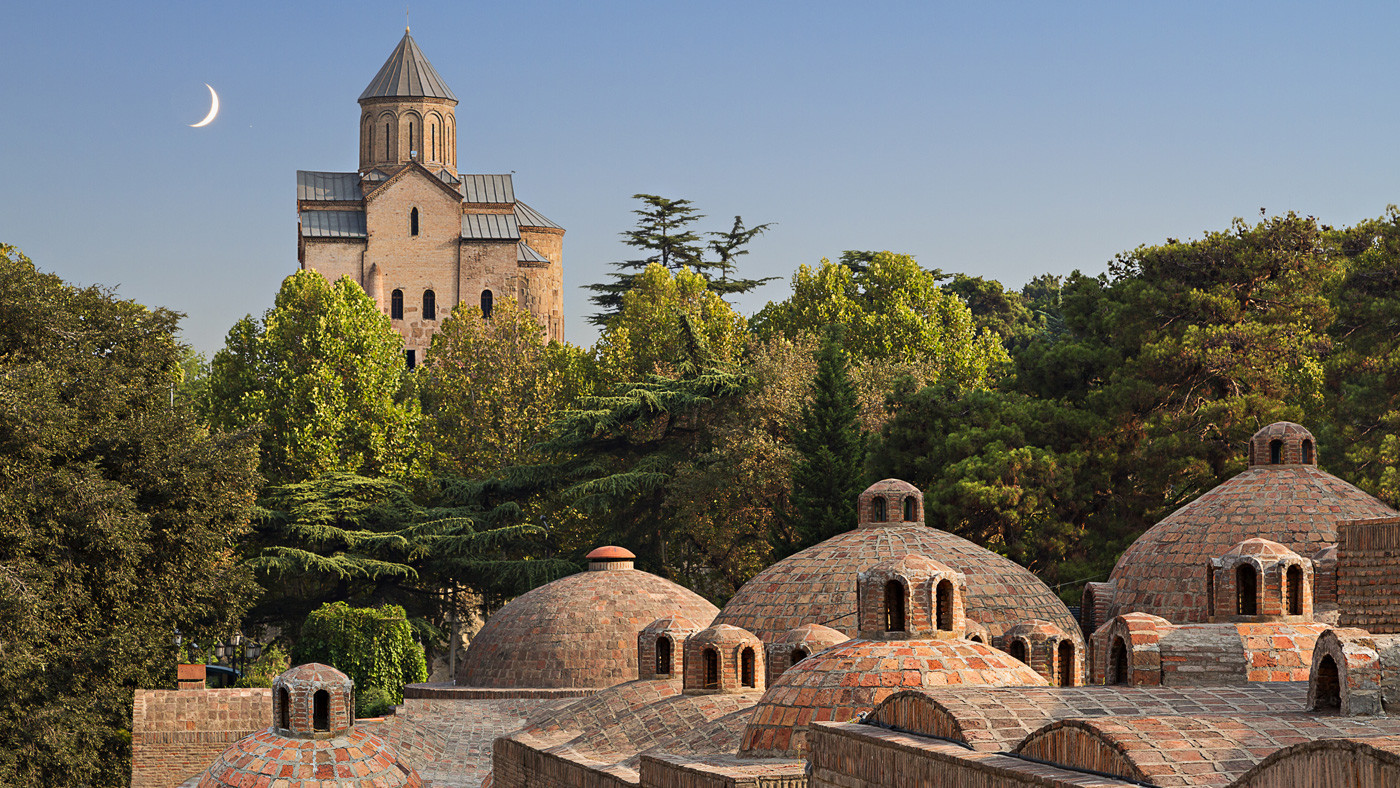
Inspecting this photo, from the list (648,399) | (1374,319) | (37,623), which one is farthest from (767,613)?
(648,399)

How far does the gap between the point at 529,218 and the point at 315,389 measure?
21488 millimetres

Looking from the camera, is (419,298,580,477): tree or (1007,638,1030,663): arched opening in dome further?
(419,298,580,477): tree

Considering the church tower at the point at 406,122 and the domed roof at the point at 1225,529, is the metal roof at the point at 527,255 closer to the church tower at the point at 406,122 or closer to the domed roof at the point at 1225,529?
the church tower at the point at 406,122

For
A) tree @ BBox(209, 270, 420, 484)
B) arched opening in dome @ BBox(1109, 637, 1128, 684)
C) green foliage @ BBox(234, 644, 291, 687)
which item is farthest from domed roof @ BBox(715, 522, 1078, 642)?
tree @ BBox(209, 270, 420, 484)

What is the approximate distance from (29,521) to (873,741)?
796 inches

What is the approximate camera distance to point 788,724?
13703 mm

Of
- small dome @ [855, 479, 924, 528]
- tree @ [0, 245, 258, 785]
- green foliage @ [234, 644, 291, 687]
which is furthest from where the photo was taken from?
green foliage @ [234, 644, 291, 687]

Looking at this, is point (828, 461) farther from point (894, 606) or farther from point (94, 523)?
point (894, 606)

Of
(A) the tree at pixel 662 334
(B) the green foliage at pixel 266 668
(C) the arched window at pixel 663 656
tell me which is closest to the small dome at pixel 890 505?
(C) the arched window at pixel 663 656

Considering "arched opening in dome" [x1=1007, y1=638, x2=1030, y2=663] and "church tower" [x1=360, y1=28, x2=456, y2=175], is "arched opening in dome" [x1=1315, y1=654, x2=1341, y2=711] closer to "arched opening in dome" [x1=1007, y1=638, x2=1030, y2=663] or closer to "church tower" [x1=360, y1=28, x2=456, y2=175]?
"arched opening in dome" [x1=1007, y1=638, x2=1030, y2=663]

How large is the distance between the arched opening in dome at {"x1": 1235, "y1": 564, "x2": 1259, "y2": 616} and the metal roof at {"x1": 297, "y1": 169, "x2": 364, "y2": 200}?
47.7 m

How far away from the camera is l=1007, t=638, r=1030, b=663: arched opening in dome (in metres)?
18.8

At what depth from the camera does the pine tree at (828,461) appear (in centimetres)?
3334

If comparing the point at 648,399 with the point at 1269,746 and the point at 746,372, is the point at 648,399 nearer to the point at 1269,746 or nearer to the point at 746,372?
the point at 746,372
